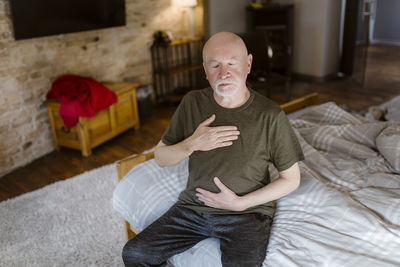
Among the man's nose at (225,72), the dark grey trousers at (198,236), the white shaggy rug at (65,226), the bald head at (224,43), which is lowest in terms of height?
the white shaggy rug at (65,226)

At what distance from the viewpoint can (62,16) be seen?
3.21 m

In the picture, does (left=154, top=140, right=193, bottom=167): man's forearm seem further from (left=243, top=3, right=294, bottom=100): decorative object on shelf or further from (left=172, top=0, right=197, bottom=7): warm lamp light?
(left=243, top=3, right=294, bottom=100): decorative object on shelf

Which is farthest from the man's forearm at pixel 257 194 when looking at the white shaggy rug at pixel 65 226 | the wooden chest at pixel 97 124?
the wooden chest at pixel 97 124

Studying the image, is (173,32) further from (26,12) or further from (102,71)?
(26,12)

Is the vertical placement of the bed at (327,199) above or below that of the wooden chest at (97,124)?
above

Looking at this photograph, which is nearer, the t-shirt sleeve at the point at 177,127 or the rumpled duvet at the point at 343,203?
the rumpled duvet at the point at 343,203

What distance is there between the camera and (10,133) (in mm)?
3041

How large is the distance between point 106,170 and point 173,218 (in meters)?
1.70

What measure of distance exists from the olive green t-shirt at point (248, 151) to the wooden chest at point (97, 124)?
6.73ft

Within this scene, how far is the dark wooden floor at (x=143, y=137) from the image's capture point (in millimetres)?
2941

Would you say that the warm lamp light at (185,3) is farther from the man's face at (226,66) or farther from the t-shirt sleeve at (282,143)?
the t-shirt sleeve at (282,143)

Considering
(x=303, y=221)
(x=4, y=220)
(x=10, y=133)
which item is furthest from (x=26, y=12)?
(x=303, y=221)

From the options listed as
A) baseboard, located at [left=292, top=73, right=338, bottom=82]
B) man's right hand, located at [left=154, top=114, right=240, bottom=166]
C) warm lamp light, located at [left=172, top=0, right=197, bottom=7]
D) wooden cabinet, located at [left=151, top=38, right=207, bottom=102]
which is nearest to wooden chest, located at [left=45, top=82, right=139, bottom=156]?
wooden cabinet, located at [left=151, top=38, right=207, bottom=102]

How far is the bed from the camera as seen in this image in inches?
48.4
